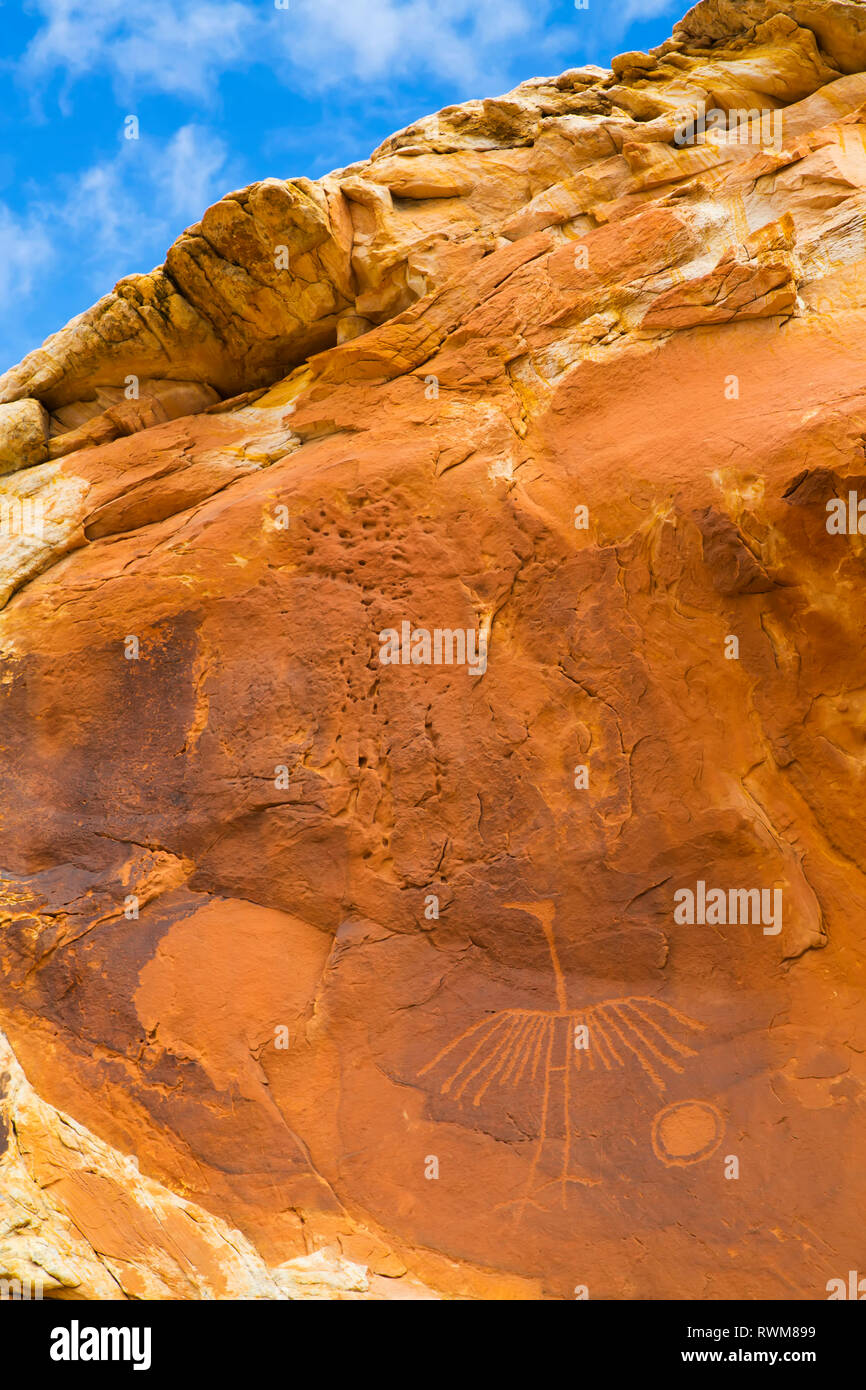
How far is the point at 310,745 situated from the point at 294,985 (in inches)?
65.6

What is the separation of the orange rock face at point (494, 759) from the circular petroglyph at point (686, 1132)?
0.02 metres

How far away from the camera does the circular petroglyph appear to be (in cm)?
539

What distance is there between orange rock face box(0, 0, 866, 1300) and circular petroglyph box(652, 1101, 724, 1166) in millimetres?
17

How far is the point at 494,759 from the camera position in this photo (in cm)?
640

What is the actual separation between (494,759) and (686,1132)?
2.59 m

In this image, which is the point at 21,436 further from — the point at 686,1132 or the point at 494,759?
the point at 686,1132

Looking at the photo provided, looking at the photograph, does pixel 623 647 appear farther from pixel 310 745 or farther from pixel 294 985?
pixel 294 985

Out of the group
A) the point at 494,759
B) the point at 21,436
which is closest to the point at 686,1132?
the point at 494,759

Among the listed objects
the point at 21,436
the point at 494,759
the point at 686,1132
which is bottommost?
the point at 686,1132

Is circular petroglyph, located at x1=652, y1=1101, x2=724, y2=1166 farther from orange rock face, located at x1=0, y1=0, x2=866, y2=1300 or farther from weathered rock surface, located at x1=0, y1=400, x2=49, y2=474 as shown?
weathered rock surface, located at x1=0, y1=400, x2=49, y2=474

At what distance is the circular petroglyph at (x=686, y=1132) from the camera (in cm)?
539

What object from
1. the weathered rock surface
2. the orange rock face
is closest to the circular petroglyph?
the orange rock face

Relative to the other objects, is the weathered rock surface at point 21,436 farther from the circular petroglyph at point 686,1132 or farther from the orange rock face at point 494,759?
the circular petroglyph at point 686,1132

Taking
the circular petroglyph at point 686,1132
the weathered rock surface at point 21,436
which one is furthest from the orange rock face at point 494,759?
the weathered rock surface at point 21,436
